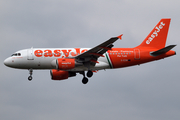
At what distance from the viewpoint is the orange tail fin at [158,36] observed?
4591 cm

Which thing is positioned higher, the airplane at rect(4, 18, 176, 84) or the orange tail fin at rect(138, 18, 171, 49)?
the orange tail fin at rect(138, 18, 171, 49)

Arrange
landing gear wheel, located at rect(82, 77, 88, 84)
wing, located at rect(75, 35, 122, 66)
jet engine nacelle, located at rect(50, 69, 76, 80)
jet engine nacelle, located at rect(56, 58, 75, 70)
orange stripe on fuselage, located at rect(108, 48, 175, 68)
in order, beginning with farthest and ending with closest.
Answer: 1. landing gear wheel, located at rect(82, 77, 88, 84)
2. jet engine nacelle, located at rect(50, 69, 76, 80)
3. orange stripe on fuselage, located at rect(108, 48, 175, 68)
4. jet engine nacelle, located at rect(56, 58, 75, 70)
5. wing, located at rect(75, 35, 122, 66)

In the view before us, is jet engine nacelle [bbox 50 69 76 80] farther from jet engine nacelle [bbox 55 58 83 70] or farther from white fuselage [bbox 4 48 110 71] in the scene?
jet engine nacelle [bbox 55 58 83 70]

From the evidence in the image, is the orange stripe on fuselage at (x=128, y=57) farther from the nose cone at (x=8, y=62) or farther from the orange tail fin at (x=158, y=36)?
the nose cone at (x=8, y=62)

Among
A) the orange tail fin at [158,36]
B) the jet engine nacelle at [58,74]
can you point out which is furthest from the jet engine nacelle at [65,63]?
the orange tail fin at [158,36]

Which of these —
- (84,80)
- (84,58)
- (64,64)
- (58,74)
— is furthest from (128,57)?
(58,74)

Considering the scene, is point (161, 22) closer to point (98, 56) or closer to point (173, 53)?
point (173, 53)

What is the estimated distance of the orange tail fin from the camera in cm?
4591

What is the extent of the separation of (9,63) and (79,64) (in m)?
9.05

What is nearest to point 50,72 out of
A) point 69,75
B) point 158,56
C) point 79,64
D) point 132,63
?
point 69,75

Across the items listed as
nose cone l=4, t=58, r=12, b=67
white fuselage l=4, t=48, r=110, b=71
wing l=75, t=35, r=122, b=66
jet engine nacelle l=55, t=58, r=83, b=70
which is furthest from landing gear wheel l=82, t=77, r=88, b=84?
nose cone l=4, t=58, r=12, b=67

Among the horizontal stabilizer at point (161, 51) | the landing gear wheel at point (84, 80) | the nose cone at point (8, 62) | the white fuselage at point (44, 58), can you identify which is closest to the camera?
the horizontal stabilizer at point (161, 51)

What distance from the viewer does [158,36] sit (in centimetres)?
4656

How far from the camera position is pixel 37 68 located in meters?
43.5
